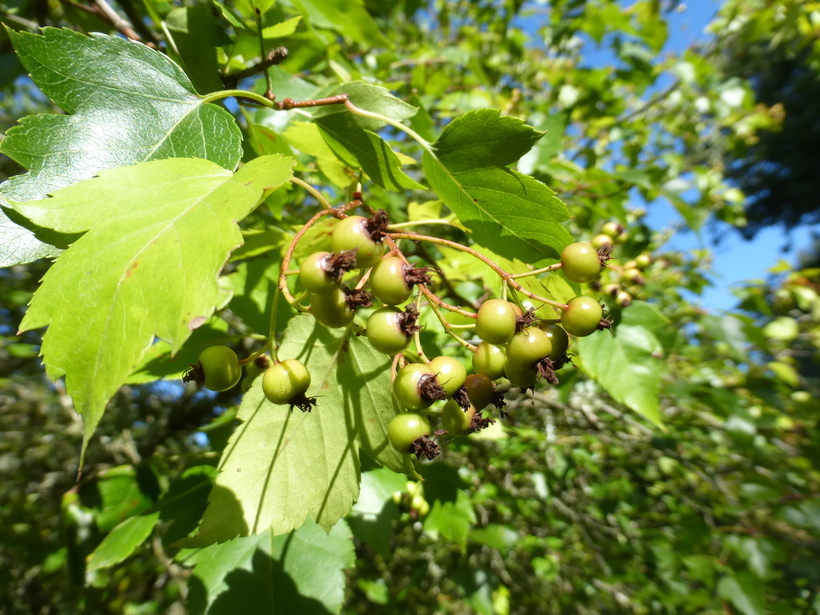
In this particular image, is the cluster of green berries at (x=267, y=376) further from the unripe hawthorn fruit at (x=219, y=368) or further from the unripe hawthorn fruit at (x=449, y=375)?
the unripe hawthorn fruit at (x=449, y=375)

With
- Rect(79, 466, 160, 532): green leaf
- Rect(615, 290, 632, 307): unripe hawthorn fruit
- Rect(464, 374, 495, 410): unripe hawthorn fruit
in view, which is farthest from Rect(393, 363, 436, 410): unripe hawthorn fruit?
Rect(79, 466, 160, 532): green leaf

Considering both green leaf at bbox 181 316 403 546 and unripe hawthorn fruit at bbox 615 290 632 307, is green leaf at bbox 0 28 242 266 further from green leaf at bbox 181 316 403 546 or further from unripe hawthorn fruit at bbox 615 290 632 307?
unripe hawthorn fruit at bbox 615 290 632 307

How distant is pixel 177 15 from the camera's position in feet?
5.41

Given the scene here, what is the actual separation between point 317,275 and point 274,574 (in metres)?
1.20

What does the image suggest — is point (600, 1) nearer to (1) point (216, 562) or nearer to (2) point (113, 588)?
(1) point (216, 562)

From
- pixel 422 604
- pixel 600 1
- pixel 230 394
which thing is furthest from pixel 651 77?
pixel 422 604

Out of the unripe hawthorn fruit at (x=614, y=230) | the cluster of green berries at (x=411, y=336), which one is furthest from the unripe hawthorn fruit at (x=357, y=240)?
the unripe hawthorn fruit at (x=614, y=230)

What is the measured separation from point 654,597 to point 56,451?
6779 millimetres

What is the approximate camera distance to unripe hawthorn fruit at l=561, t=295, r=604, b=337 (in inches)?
42.3

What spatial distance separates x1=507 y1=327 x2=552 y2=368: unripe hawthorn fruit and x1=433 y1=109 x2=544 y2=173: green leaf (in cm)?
47

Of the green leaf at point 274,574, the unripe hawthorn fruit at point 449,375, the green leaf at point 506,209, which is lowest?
the green leaf at point 274,574

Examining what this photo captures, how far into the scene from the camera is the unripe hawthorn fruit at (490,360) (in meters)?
1.13

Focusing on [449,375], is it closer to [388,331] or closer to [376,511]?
[388,331]

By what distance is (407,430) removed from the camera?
1.13 m
